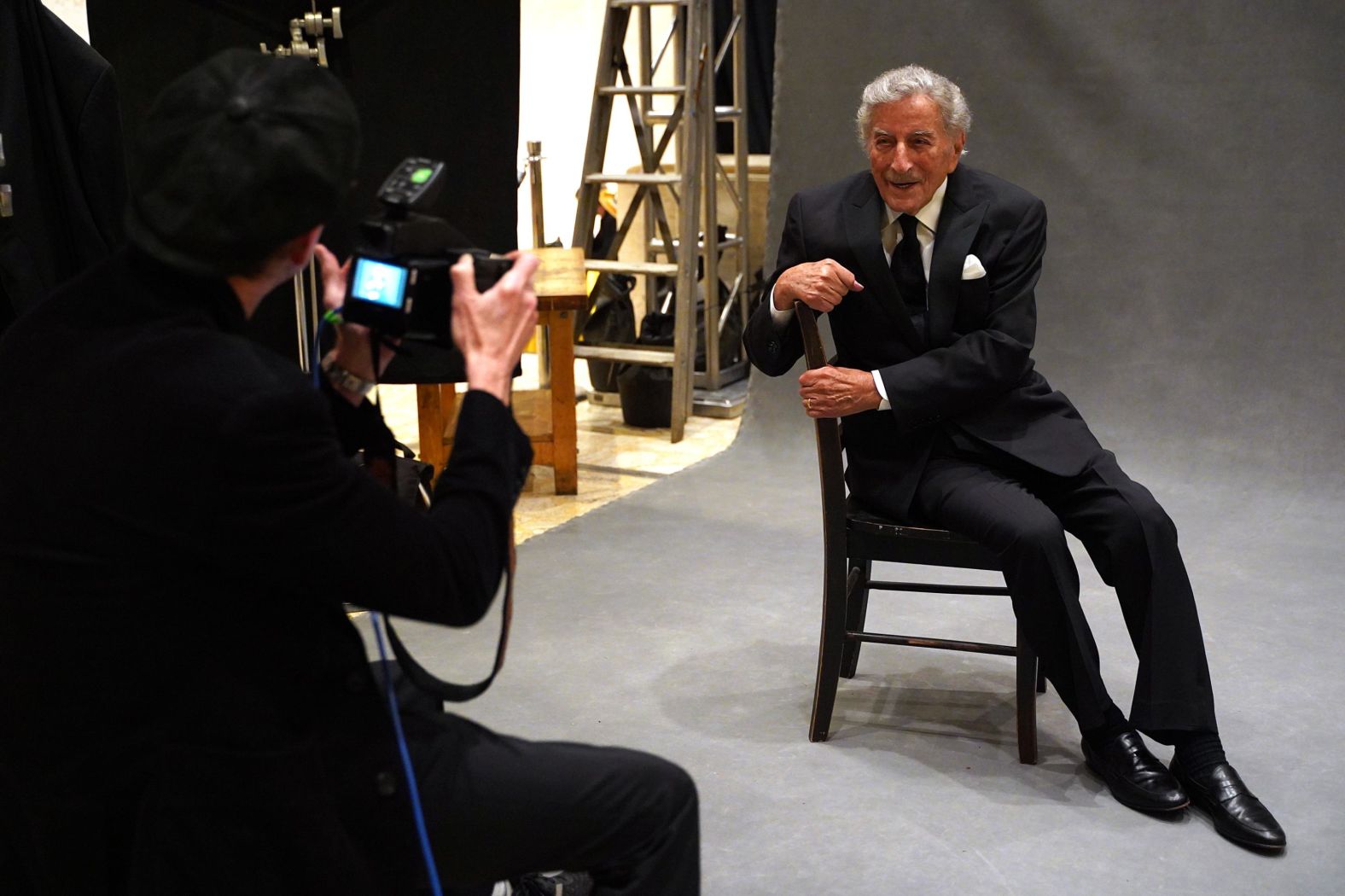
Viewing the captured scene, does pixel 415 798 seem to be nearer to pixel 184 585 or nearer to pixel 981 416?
pixel 184 585

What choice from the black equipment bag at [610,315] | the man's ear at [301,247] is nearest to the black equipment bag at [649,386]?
the black equipment bag at [610,315]

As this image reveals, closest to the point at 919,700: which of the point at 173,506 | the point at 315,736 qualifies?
the point at 315,736

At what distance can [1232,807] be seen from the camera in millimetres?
2240

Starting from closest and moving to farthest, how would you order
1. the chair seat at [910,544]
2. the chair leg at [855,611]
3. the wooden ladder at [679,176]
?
the chair seat at [910,544]
the chair leg at [855,611]
the wooden ladder at [679,176]

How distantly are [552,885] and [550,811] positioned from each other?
1.71 ft

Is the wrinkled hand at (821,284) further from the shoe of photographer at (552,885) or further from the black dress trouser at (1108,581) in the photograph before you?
A: the shoe of photographer at (552,885)

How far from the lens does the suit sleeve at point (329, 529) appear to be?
1147 millimetres

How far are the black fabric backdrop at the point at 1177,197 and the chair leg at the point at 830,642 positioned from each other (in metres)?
2.13

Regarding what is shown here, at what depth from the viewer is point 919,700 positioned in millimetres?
2783

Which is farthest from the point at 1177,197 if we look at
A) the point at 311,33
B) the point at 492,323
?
the point at 492,323

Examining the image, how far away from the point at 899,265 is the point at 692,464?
81.1 inches

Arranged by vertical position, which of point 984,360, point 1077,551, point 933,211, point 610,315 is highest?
point 933,211

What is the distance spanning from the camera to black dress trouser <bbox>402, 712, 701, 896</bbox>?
1.34 m

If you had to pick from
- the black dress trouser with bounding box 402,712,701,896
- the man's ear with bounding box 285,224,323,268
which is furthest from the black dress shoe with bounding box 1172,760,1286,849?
the man's ear with bounding box 285,224,323,268
